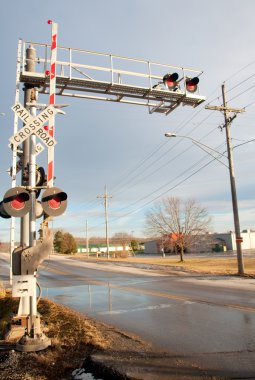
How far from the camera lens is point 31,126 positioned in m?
6.73

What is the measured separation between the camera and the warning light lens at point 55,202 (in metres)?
6.48

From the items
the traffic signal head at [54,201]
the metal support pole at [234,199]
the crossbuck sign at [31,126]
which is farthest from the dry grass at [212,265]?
the crossbuck sign at [31,126]

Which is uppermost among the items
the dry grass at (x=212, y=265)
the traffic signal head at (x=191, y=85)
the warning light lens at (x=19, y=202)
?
the traffic signal head at (x=191, y=85)

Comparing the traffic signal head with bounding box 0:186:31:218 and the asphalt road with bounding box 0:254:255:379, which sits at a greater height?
the traffic signal head with bounding box 0:186:31:218

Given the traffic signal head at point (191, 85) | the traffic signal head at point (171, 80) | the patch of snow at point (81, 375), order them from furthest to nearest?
1. the traffic signal head at point (191, 85)
2. the traffic signal head at point (171, 80)
3. the patch of snow at point (81, 375)

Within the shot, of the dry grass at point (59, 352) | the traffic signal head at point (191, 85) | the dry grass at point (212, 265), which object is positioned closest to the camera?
the dry grass at point (59, 352)

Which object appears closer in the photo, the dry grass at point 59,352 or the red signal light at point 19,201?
the dry grass at point 59,352

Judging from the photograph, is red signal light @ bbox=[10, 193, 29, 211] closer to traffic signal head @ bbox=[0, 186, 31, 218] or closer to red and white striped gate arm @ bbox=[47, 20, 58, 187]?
traffic signal head @ bbox=[0, 186, 31, 218]

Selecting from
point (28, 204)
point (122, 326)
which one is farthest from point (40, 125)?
point (122, 326)

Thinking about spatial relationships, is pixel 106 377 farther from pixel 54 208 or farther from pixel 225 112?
pixel 225 112

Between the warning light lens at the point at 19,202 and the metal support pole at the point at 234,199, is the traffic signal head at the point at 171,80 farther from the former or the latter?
the metal support pole at the point at 234,199

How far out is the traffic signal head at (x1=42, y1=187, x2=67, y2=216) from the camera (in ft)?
21.2

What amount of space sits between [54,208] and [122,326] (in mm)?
3873

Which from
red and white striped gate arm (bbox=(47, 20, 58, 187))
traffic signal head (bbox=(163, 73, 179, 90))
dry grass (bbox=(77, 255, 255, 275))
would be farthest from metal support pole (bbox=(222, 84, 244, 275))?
red and white striped gate arm (bbox=(47, 20, 58, 187))
